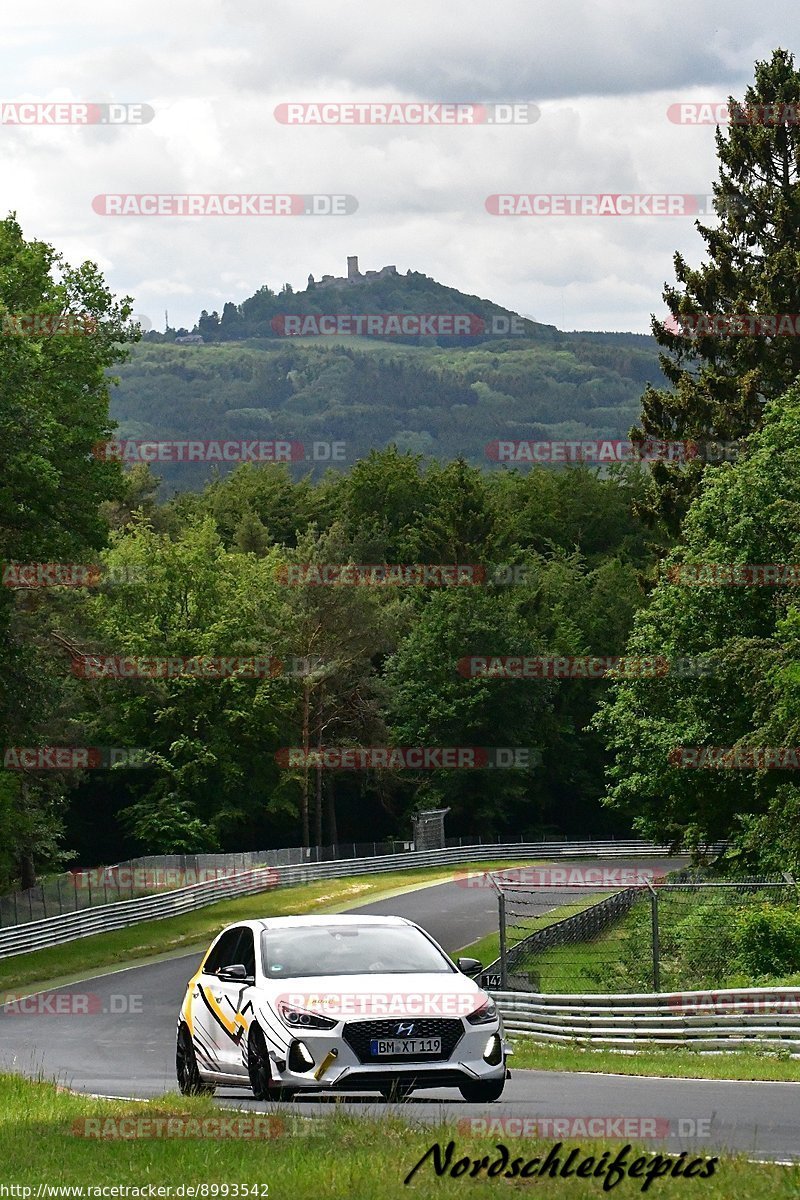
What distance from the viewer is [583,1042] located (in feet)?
81.4

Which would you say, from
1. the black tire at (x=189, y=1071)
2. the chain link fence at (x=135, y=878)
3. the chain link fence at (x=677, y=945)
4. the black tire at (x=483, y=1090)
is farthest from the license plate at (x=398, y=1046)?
the chain link fence at (x=135, y=878)

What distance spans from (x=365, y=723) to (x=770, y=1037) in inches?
2691

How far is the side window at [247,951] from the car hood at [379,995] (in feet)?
1.88

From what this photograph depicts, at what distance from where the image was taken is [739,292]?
5362 centimetres

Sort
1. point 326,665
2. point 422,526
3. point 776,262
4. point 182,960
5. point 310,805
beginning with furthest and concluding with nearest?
point 422,526, point 310,805, point 326,665, point 776,262, point 182,960

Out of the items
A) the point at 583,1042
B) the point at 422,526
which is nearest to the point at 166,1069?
the point at 583,1042

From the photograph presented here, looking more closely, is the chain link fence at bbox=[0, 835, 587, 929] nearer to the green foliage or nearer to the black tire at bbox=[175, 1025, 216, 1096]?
the green foliage

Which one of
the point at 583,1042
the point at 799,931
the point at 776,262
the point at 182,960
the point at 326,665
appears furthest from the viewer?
the point at 326,665

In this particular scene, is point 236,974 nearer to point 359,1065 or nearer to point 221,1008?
point 221,1008

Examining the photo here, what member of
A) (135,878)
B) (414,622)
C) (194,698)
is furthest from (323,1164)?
(414,622)

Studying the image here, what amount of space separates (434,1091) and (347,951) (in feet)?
4.70

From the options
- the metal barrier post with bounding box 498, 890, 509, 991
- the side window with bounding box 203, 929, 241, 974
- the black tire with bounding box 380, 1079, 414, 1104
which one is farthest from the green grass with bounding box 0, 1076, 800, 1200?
the metal barrier post with bounding box 498, 890, 509, 991

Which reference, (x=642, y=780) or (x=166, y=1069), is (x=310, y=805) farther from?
(x=166, y=1069)

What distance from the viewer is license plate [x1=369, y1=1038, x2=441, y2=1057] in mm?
12336
